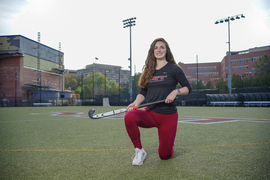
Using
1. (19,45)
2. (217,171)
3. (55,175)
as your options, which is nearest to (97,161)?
(55,175)

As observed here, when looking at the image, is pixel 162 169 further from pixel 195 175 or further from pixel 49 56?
A: pixel 49 56

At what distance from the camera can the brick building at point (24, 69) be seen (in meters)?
40.3

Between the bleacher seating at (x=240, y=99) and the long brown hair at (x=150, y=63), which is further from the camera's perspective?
the bleacher seating at (x=240, y=99)

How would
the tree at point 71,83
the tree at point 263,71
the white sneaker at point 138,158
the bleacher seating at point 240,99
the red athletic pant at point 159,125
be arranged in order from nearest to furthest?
the white sneaker at point 138,158
the red athletic pant at point 159,125
the bleacher seating at point 240,99
the tree at point 263,71
the tree at point 71,83

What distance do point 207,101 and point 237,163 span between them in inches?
980

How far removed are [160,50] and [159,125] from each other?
1.13 meters

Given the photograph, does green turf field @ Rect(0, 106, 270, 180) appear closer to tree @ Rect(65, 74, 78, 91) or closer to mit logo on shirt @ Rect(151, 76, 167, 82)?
mit logo on shirt @ Rect(151, 76, 167, 82)

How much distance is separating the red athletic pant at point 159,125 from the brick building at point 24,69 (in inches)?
1447

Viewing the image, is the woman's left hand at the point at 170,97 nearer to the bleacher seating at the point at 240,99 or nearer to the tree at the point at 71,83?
the bleacher seating at the point at 240,99

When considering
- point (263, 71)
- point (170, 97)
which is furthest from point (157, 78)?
point (263, 71)

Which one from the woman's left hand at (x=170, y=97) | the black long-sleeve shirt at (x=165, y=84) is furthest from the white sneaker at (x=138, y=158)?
the woman's left hand at (x=170, y=97)

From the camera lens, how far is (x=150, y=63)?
3318 mm

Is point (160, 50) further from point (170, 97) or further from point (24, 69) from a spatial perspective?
point (24, 69)

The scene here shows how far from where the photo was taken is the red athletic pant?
294cm
